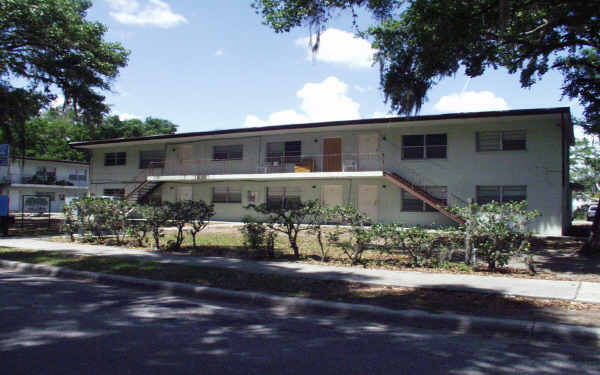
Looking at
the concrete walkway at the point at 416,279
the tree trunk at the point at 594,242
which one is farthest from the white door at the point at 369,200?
the concrete walkway at the point at 416,279

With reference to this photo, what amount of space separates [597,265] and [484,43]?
6.84 meters

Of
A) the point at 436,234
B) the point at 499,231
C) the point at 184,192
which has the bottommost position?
the point at 436,234

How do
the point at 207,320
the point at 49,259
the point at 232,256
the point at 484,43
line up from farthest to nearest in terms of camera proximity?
the point at 484,43 → the point at 232,256 → the point at 49,259 → the point at 207,320

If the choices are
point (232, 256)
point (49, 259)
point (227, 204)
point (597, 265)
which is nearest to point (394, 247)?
point (232, 256)

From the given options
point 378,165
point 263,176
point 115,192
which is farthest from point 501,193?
point 115,192

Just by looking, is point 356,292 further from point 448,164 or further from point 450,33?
point 448,164

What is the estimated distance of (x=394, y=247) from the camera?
9461mm

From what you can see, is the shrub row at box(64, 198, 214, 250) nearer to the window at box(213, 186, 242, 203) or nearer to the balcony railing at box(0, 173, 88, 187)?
the window at box(213, 186, 242, 203)

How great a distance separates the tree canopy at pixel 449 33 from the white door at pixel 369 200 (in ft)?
31.4

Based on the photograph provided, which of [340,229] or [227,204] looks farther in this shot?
[227,204]

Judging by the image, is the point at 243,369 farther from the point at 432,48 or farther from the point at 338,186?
the point at 338,186

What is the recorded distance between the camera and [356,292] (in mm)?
6910

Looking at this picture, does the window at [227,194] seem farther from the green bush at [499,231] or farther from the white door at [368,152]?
the green bush at [499,231]

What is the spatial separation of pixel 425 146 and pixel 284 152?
8317 millimetres
